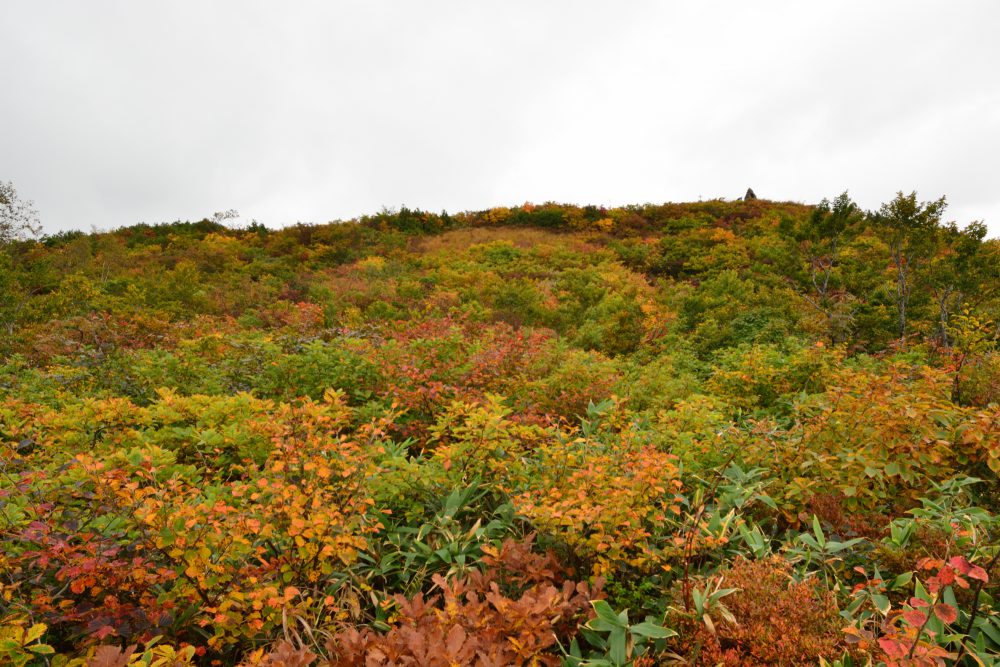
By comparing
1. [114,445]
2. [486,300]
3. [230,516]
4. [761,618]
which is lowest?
[761,618]

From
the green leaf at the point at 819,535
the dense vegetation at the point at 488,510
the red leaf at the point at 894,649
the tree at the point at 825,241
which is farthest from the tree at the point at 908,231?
the red leaf at the point at 894,649

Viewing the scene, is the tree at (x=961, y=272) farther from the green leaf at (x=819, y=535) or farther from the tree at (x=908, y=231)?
the green leaf at (x=819, y=535)

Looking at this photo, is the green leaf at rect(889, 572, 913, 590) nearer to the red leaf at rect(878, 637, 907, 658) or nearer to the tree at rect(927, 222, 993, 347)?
the red leaf at rect(878, 637, 907, 658)

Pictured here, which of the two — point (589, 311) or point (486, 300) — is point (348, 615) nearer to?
point (589, 311)

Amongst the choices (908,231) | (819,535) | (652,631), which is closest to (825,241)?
(908,231)

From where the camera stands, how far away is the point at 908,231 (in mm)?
8664

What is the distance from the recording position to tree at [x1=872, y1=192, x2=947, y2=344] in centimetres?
852

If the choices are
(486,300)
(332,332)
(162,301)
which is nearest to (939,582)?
(332,332)

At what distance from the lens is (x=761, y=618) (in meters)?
2.03

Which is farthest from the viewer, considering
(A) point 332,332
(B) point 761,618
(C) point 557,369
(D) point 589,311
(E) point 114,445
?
(D) point 589,311

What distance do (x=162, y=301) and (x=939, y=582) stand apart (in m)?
14.5

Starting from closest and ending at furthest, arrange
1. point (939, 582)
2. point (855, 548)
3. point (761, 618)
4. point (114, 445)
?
1. point (939, 582)
2. point (761, 618)
3. point (855, 548)
4. point (114, 445)

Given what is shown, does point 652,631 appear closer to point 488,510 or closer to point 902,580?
point 902,580

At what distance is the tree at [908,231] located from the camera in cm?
852
